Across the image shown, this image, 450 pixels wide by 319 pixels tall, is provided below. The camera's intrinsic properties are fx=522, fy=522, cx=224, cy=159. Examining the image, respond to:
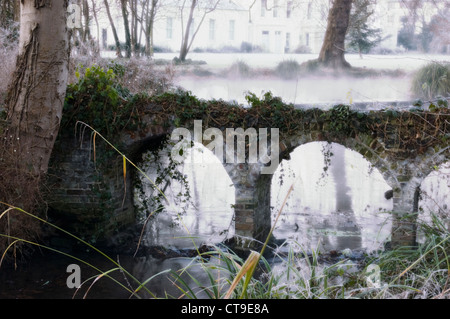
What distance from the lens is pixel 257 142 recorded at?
7.88 meters

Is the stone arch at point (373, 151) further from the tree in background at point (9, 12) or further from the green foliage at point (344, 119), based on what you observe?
the tree in background at point (9, 12)

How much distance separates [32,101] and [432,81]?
11.2 metres

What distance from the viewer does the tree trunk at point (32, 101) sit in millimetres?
6580

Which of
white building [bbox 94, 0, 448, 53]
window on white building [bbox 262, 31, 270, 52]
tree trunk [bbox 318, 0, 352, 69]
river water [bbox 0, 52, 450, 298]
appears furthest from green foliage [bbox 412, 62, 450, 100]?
window on white building [bbox 262, 31, 270, 52]

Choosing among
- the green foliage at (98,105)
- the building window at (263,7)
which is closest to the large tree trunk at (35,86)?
the green foliage at (98,105)

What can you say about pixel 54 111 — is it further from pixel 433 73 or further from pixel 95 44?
pixel 433 73

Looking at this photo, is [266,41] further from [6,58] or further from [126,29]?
[6,58]

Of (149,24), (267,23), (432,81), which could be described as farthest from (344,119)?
(149,24)

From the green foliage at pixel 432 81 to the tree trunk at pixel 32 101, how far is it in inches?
408

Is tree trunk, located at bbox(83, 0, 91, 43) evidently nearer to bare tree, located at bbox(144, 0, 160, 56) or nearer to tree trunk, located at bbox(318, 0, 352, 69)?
bare tree, located at bbox(144, 0, 160, 56)

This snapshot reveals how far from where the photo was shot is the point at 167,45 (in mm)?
17719
